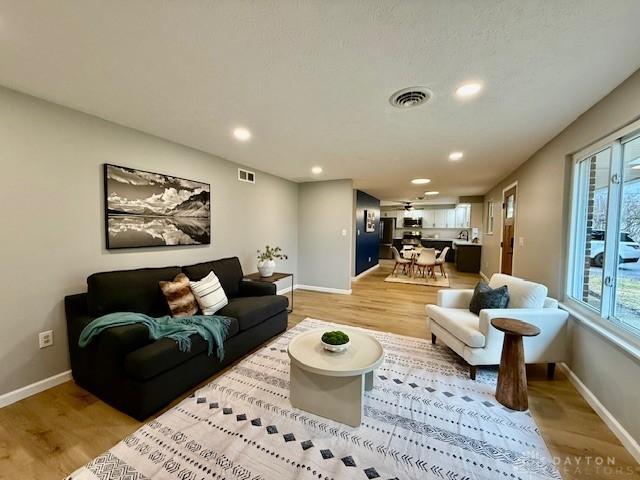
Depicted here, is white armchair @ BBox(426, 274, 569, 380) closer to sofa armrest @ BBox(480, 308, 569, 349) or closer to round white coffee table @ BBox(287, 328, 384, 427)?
sofa armrest @ BBox(480, 308, 569, 349)

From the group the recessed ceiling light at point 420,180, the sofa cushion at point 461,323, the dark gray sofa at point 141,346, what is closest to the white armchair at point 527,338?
the sofa cushion at point 461,323

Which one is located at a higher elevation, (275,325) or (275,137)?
(275,137)

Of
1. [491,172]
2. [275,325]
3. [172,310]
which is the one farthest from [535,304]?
[172,310]

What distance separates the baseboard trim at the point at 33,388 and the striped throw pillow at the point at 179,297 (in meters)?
0.95

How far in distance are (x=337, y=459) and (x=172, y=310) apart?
1869 mm

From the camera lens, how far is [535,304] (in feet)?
7.82

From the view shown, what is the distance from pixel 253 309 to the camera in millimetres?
2705

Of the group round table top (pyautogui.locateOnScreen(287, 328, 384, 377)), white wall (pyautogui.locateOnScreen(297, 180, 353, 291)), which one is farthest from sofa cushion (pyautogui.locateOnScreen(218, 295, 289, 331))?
white wall (pyautogui.locateOnScreen(297, 180, 353, 291))

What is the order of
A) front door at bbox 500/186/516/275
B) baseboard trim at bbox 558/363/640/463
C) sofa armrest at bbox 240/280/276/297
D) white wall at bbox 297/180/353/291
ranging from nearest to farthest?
baseboard trim at bbox 558/363/640/463
sofa armrest at bbox 240/280/276/297
front door at bbox 500/186/516/275
white wall at bbox 297/180/353/291

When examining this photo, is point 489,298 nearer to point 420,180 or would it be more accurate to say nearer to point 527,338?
point 527,338

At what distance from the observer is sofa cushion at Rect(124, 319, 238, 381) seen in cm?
171

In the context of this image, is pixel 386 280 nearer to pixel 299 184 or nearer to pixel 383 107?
pixel 299 184

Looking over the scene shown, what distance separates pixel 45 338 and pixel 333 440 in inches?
94.6

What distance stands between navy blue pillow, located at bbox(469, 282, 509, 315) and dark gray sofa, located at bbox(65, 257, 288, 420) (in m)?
2.19
